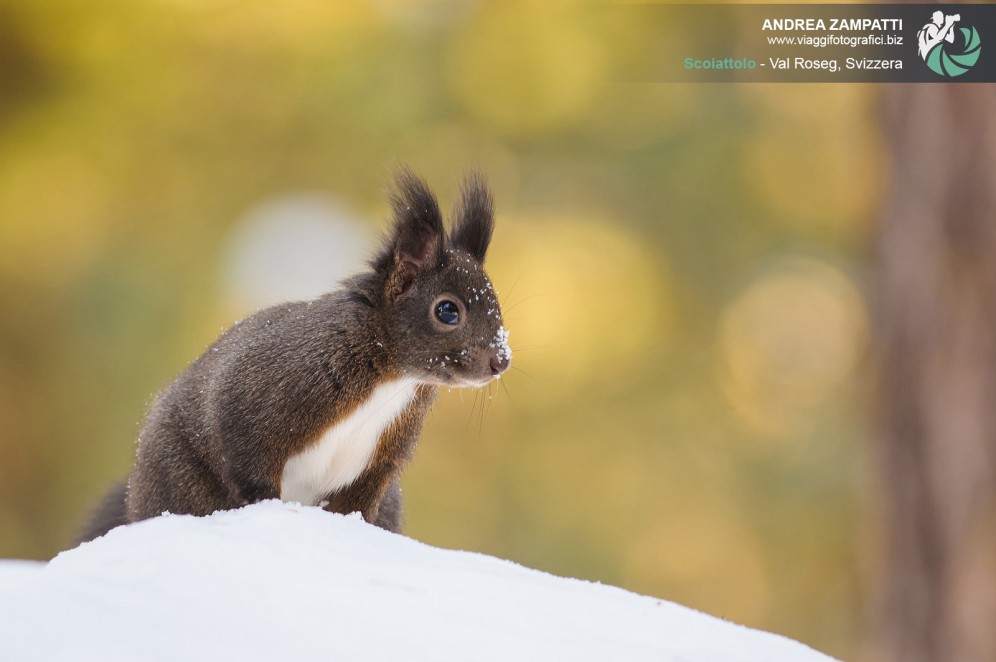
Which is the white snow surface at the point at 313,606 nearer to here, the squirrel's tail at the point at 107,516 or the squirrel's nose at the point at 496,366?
the squirrel's nose at the point at 496,366

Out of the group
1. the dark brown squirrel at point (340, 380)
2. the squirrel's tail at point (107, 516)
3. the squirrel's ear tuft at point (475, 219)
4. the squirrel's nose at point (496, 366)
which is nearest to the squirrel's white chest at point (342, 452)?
the dark brown squirrel at point (340, 380)

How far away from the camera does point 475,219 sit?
318 centimetres

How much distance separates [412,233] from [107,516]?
125 cm

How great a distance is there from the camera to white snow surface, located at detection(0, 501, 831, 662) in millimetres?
1602

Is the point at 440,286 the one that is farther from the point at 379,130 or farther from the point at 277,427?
the point at 379,130

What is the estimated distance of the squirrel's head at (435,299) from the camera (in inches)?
117

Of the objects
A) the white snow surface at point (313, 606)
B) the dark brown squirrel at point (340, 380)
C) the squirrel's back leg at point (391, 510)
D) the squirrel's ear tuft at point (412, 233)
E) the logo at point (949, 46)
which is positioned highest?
the logo at point (949, 46)

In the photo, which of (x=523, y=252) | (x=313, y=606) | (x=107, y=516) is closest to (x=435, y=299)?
(x=107, y=516)

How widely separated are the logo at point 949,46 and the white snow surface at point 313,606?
3.37 metres

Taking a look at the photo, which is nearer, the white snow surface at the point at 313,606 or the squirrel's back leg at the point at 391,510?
the white snow surface at the point at 313,606

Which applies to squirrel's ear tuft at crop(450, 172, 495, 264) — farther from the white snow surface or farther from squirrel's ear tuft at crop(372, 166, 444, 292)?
the white snow surface

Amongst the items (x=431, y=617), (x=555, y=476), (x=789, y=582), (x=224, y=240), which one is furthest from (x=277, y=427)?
(x=789, y=582)

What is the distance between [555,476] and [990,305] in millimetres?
4885

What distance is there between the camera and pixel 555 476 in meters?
9.12
